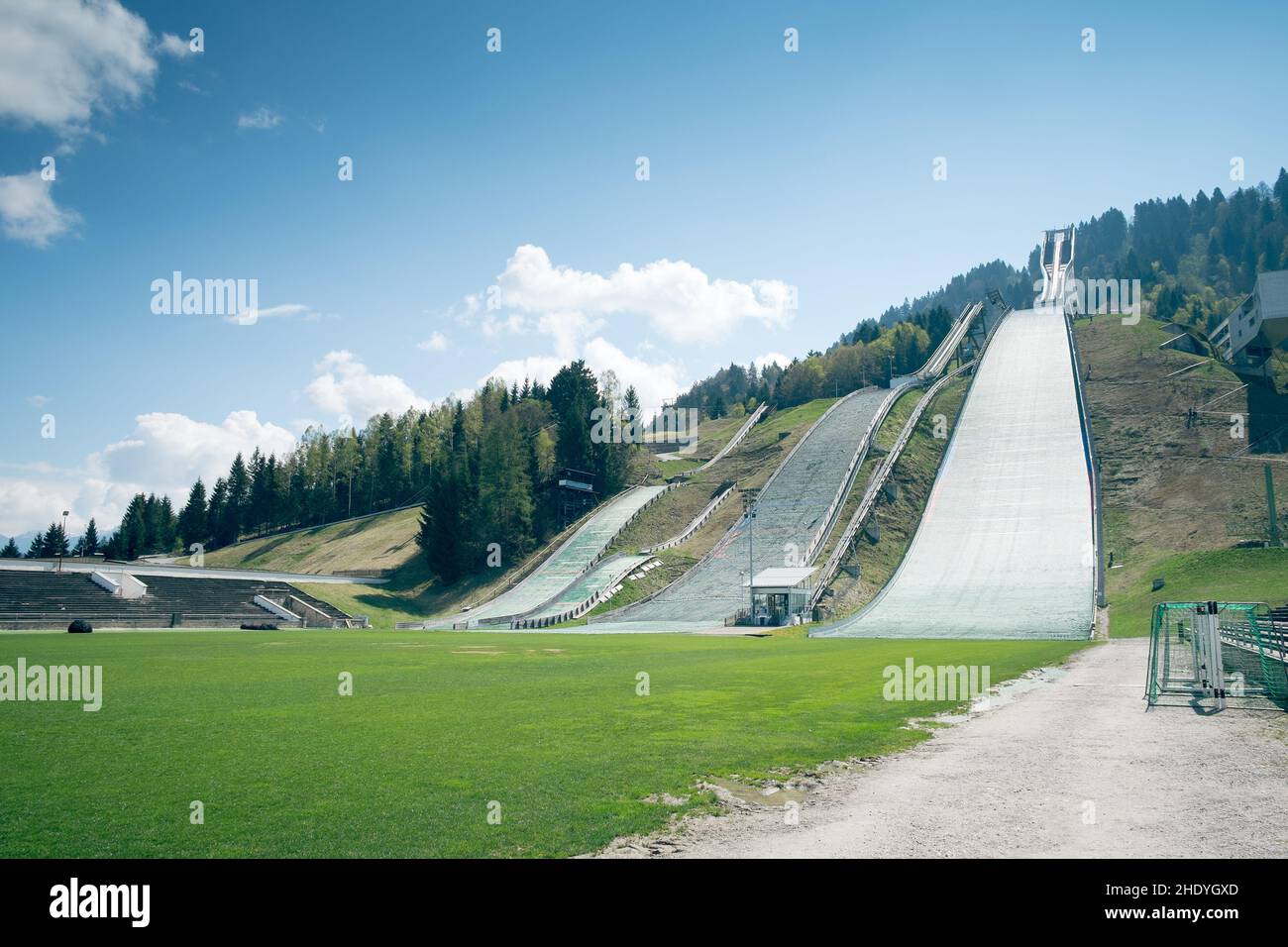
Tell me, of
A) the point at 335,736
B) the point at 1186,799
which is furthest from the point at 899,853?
the point at 335,736

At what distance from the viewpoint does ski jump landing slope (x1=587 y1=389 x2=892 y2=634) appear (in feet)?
167

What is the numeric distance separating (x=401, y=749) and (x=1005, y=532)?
1957 inches

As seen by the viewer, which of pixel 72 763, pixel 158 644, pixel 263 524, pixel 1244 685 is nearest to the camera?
pixel 72 763

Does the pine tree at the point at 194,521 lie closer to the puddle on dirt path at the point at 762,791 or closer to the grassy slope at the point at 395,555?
the grassy slope at the point at 395,555

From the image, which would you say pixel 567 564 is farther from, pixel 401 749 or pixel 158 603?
pixel 401 749

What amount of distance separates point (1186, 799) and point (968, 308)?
137 m

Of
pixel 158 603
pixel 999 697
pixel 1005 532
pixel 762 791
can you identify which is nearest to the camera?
pixel 762 791

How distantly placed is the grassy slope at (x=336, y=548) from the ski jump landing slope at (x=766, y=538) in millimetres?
37108

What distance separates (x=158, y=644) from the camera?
31.6 meters

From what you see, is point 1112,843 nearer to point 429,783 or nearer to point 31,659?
point 429,783

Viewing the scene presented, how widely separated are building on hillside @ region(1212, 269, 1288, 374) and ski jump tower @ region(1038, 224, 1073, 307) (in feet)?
192

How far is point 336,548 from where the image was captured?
310ft

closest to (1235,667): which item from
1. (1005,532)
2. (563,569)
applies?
(1005,532)

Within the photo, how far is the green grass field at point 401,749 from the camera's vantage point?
7.54m
